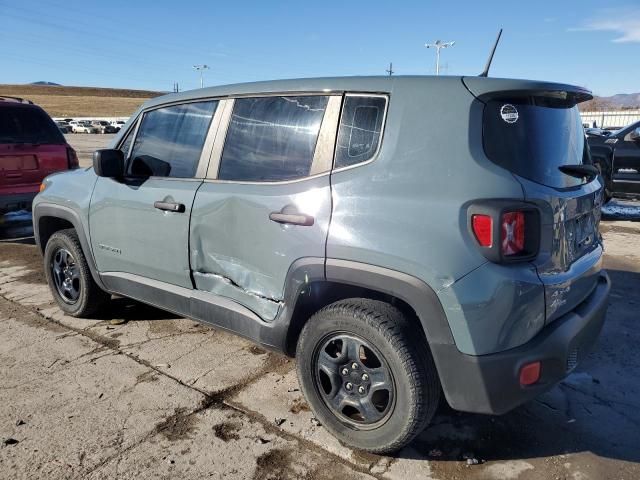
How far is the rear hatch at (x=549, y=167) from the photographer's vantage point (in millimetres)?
2357

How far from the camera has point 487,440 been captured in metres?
2.84

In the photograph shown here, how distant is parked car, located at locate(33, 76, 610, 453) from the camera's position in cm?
227

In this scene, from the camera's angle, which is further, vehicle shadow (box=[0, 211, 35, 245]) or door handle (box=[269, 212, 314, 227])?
vehicle shadow (box=[0, 211, 35, 245])

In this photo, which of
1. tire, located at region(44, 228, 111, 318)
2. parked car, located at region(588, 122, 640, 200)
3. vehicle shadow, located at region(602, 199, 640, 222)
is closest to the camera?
tire, located at region(44, 228, 111, 318)

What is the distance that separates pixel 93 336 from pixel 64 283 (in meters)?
0.71

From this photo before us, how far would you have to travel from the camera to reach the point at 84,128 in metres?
51.8

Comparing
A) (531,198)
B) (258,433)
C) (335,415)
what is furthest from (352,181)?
(258,433)

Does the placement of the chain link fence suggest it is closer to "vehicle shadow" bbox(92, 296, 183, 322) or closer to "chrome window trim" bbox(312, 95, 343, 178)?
"vehicle shadow" bbox(92, 296, 183, 322)

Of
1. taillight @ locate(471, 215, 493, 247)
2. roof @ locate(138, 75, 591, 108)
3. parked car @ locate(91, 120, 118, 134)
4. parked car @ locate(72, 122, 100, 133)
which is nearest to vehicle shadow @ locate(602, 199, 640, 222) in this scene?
roof @ locate(138, 75, 591, 108)

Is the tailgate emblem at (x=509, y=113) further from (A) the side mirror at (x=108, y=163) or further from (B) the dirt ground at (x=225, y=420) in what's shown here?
(A) the side mirror at (x=108, y=163)

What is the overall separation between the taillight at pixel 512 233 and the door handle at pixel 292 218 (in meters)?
0.92

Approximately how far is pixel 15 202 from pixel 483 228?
22.0 ft

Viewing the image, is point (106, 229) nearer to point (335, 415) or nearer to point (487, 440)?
point (335, 415)

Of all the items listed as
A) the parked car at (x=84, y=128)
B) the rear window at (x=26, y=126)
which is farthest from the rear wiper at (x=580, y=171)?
the parked car at (x=84, y=128)
